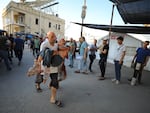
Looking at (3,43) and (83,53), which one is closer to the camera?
(3,43)

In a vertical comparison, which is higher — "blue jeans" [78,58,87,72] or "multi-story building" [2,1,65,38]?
"multi-story building" [2,1,65,38]

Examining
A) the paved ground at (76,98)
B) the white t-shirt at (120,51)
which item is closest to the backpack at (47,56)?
the paved ground at (76,98)

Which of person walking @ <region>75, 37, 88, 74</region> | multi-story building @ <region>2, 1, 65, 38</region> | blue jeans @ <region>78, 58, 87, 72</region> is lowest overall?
blue jeans @ <region>78, 58, 87, 72</region>

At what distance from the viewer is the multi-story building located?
30.0 metres

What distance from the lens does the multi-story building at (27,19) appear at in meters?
30.0

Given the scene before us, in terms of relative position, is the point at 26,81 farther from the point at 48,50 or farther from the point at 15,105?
the point at 48,50

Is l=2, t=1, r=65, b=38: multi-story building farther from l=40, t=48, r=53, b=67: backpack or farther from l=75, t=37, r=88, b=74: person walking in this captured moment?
l=40, t=48, r=53, b=67: backpack

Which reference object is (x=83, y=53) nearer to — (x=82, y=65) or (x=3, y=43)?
(x=82, y=65)

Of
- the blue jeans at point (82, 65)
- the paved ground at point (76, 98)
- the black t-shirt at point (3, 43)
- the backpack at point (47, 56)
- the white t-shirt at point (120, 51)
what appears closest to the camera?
the backpack at point (47, 56)

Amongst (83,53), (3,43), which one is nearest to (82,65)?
(83,53)

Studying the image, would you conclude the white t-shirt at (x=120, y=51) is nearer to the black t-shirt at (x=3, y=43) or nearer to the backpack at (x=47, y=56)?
the backpack at (x=47, y=56)

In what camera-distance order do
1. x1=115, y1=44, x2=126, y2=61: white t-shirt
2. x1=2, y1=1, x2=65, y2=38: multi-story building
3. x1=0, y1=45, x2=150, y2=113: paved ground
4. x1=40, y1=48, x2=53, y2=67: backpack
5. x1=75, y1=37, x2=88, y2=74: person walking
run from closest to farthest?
1. x1=40, y1=48, x2=53, y2=67: backpack
2. x1=0, y1=45, x2=150, y2=113: paved ground
3. x1=115, y1=44, x2=126, y2=61: white t-shirt
4. x1=75, y1=37, x2=88, y2=74: person walking
5. x1=2, y1=1, x2=65, y2=38: multi-story building

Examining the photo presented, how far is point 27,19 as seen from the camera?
105ft

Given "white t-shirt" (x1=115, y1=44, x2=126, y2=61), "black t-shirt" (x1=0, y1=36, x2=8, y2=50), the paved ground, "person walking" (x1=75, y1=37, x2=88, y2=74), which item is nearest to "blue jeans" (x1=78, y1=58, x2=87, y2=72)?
"person walking" (x1=75, y1=37, x2=88, y2=74)
